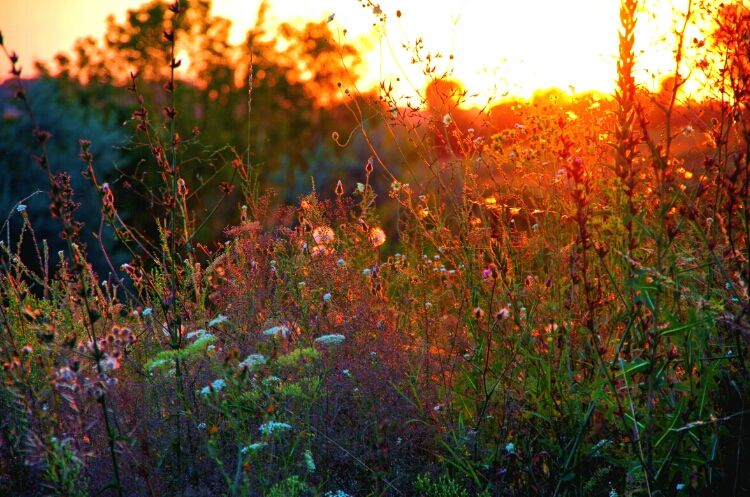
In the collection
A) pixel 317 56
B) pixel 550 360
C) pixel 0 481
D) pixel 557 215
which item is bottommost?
pixel 0 481

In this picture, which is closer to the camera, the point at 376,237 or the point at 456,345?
the point at 456,345

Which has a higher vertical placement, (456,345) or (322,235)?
(322,235)

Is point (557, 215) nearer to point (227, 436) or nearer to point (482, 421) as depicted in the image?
point (482, 421)

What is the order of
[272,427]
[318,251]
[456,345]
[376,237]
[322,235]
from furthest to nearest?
[376,237] → [322,235] → [318,251] → [456,345] → [272,427]

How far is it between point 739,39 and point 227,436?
2.46 meters

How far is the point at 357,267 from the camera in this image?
12.7ft

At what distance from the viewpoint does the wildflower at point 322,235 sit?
3.64 metres

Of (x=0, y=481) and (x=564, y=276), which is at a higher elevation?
(x=564, y=276)

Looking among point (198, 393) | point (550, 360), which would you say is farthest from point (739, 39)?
point (198, 393)

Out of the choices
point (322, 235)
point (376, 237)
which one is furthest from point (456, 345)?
point (376, 237)

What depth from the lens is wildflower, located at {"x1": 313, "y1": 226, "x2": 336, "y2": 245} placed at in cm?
364

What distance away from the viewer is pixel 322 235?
3658mm

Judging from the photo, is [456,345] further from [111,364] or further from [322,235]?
[111,364]

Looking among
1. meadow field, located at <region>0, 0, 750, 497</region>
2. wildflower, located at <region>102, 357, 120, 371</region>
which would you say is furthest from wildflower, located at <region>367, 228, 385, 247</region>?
wildflower, located at <region>102, 357, 120, 371</region>
